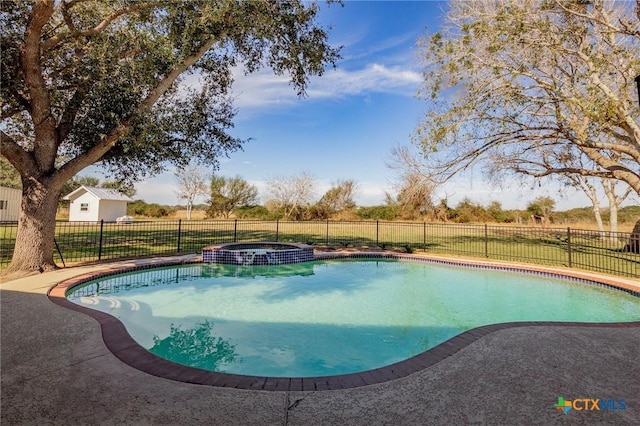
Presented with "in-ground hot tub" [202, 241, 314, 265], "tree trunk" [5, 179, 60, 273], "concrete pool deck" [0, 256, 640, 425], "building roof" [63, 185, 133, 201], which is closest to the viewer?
"concrete pool deck" [0, 256, 640, 425]

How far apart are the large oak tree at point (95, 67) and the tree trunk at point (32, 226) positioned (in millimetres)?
20

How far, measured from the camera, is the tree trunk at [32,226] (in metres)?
7.22

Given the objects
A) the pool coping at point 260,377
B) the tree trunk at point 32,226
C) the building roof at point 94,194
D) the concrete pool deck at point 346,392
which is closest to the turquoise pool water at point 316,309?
the pool coping at point 260,377

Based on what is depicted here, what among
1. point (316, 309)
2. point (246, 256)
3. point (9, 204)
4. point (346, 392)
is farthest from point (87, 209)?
point (346, 392)

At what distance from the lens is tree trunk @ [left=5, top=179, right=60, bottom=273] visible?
7.22 m

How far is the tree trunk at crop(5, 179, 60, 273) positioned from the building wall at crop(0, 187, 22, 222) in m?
23.1

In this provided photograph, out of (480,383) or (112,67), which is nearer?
(480,383)

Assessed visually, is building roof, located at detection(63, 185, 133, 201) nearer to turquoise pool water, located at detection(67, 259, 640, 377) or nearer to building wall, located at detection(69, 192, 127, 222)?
building wall, located at detection(69, 192, 127, 222)

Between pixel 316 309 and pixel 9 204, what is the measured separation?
3054 centimetres

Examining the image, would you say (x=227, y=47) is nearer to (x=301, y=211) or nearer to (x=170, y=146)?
(x=170, y=146)

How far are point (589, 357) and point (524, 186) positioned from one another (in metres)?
12.0

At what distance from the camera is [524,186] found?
44.2 ft

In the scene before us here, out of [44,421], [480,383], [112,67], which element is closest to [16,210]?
[112,67]

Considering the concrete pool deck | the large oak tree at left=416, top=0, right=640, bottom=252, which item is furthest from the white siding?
the large oak tree at left=416, top=0, right=640, bottom=252
